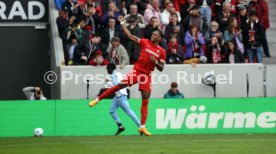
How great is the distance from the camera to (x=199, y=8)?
3294 cm

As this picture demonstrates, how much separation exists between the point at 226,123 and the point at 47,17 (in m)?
9.19

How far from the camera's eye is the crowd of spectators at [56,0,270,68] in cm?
3092

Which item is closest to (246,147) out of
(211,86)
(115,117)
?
(115,117)

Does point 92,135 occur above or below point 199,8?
below

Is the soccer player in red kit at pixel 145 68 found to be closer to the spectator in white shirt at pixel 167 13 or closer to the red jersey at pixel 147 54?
the red jersey at pixel 147 54

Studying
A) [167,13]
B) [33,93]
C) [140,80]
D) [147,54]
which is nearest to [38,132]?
[33,93]

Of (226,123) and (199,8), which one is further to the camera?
(199,8)

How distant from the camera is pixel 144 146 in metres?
20.7

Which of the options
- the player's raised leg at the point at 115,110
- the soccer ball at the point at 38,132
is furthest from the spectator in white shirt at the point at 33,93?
the player's raised leg at the point at 115,110

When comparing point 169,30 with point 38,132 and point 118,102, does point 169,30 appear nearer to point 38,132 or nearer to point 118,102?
point 118,102

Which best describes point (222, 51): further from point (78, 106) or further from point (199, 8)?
point (78, 106)

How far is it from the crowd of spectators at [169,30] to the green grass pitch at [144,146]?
23.8ft

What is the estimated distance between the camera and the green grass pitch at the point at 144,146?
63.2 ft

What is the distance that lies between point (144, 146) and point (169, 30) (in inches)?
451
